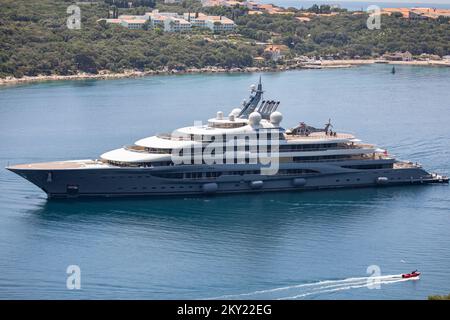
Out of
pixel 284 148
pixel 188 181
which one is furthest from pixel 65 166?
pixel 284 148

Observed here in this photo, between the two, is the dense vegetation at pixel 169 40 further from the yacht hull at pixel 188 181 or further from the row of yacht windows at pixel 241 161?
the row of yacht windows at pixel 241 161

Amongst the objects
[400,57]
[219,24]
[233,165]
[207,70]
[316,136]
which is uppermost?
[219,24]

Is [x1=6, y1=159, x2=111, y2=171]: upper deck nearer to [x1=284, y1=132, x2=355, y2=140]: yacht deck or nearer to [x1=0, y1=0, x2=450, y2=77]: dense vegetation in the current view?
[x1=284, y1=132, x2=355, y2=140]: yacht deck

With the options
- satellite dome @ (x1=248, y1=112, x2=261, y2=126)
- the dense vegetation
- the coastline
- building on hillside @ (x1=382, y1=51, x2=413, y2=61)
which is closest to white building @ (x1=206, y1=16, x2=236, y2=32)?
the dense vegetation

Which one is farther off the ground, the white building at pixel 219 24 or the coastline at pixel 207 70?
the white building at pixel 219 24

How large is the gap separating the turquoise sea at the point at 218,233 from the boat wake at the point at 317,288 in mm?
64

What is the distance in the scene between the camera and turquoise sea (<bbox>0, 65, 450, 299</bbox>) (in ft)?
99.1

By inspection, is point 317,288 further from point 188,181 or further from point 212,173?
point 212,173

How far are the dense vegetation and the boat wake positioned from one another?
223ft

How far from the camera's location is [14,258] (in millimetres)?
33031

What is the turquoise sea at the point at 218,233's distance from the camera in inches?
1189

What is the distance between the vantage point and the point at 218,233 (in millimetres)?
36375

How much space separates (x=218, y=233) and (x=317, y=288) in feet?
23.9

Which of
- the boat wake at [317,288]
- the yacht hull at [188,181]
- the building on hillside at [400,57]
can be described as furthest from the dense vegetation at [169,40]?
the boat wake at [317,288]
